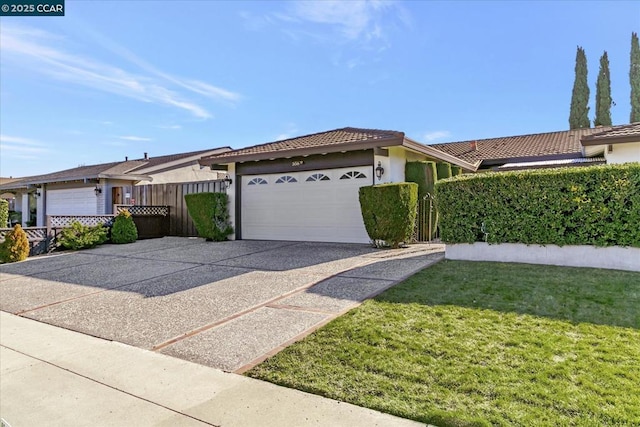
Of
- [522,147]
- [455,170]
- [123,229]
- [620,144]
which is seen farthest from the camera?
[522,147]

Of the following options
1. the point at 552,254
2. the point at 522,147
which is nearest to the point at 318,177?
the point at 552,254

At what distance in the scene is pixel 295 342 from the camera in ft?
13.9

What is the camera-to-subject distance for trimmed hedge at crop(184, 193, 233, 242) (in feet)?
44.5

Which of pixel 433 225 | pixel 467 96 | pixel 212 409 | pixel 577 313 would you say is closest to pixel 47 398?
pixel 212 409

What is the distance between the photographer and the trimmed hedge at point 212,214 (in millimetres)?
13578

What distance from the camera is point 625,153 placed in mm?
10711

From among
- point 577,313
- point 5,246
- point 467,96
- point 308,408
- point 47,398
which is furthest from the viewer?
point 467,96

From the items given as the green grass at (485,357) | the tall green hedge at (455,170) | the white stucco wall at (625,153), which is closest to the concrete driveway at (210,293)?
the green grass at (485,357)

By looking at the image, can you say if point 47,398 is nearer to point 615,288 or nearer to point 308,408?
point 308,408

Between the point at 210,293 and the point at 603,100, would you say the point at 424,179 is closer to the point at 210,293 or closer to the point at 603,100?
the point at 210,293

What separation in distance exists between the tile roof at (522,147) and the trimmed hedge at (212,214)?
35.1ft

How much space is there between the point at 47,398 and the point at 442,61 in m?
15.6

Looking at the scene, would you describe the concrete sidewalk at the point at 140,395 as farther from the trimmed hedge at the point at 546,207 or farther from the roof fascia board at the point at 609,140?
the roof fascia board at the point at 609,140

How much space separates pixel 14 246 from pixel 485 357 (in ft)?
43.9
